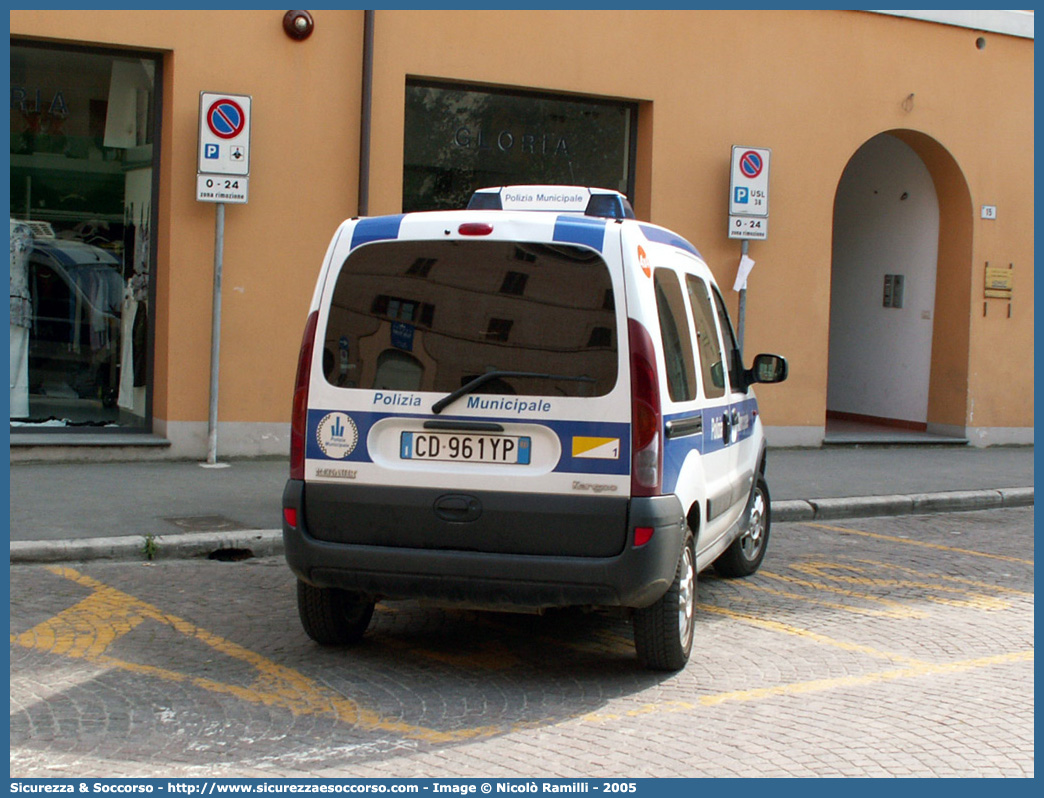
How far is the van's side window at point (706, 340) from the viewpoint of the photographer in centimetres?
604

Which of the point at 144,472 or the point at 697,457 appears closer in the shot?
the point at 697,457

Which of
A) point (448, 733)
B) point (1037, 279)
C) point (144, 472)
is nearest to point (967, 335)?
point (1037, 279)

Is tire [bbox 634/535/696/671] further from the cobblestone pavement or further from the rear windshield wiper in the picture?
the rear windshield wiper

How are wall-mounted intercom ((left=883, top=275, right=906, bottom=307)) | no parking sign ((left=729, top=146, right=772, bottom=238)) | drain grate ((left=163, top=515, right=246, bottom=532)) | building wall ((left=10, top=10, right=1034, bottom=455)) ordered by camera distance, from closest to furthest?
1. drain grate ((left=163, top=515, right=246, bottom=532))
2. building wall ((left=10, top=10, right=1034, bottom=455))
3. no parking sign ((left=729, top=146, right=772, bottom=238))
4. wall-mounted intercom ((left=883, top=275, right=906, bottom=307))

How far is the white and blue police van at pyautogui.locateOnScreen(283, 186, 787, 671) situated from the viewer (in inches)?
199

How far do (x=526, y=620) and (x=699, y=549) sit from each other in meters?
1.11

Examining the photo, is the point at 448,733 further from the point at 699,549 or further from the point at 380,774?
the point at 699,549

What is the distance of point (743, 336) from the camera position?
13.5 m

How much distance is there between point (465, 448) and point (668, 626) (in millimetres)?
1195

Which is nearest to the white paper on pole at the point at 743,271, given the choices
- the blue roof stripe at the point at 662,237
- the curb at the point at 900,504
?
the curb at the point at 900,504

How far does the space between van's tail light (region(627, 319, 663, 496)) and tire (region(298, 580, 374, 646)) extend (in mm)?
1558

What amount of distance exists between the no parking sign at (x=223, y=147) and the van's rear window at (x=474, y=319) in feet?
19.4

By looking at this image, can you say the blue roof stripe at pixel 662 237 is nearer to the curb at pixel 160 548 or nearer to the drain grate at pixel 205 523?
the curb at pixel 160 548

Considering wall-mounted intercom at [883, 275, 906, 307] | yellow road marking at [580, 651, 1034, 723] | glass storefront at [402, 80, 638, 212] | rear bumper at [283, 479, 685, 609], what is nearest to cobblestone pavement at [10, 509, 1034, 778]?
yellow road marking at [580, 651, 1034, 723]
